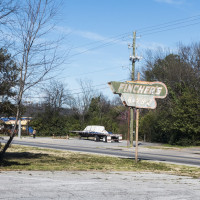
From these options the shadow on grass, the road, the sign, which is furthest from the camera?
the road

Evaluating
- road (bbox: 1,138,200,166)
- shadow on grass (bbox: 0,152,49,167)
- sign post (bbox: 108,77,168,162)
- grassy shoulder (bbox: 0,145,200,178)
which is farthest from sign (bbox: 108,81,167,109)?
shadow on grass (bbox: 0,152,49,167)

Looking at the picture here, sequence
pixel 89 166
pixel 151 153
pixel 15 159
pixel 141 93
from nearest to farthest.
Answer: pixel 89 166
pixel 141 93
pixel 15 159
pixel 151 153

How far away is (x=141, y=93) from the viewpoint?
17.4m

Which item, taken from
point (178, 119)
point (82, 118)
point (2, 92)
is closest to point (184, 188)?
point (2, 92)

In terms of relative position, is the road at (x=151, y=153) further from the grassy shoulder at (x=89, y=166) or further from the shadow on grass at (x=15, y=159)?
the shadow on grass at (x=15, y=159)

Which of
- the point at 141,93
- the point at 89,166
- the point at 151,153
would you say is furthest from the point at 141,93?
the point at 151,153

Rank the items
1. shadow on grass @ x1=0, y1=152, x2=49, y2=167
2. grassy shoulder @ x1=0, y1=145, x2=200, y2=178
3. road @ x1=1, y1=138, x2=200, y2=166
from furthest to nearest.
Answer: road @ x1=1, y1=138, x2=200, y2=166 → shadow on grass @ x1=0, y1=152, x2=49, y2=167 → grassy shoulder @ x1=0, y1=145, x2=200, y2=178

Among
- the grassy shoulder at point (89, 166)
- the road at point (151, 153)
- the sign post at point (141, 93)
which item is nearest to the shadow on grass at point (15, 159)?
the grassy shoulder at point (89, 166)

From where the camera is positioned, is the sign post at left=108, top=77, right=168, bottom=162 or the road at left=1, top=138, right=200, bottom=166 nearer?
the sign post at left=108, top=77, right=168, bottom=162

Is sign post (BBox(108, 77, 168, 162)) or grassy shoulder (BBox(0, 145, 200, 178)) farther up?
sign post (BBox(108, 77, 168, 162))

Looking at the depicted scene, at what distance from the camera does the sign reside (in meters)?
17.2

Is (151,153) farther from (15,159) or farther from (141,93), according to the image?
(15,159)

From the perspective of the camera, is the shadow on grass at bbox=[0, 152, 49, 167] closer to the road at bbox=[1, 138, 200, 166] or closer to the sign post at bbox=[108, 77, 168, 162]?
the sign post at bbox=[108, 77, 168, 162]

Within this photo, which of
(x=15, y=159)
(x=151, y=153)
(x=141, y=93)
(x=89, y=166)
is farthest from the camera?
(x=151, y=153)
